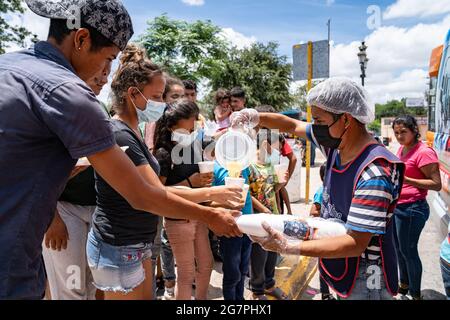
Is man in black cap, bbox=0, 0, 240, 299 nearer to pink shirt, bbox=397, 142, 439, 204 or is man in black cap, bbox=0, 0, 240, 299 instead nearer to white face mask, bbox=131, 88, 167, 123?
white face mask, bbox=131, 88, 167, 123

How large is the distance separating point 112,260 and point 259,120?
1481mm

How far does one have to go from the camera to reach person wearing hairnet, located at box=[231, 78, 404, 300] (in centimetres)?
161

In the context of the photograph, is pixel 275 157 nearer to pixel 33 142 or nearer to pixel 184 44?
pixel 33 142

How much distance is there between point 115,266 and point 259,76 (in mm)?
27490

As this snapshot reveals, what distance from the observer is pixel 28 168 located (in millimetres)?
1154

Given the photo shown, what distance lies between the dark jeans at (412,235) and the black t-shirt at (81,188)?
2.99m

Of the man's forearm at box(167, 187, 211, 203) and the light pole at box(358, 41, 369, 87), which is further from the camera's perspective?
the light pole at box(358, 41, 369, 87)

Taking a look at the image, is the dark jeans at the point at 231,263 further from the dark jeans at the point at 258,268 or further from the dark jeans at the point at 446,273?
the dark jeans at the point at 446,273

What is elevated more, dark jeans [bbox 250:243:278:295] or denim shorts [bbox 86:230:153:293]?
denim shorts [bbox 86:230:153:293]

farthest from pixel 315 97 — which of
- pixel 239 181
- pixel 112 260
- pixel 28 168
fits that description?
pixel 112 260

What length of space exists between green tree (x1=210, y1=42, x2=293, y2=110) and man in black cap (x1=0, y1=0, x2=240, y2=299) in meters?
25.4

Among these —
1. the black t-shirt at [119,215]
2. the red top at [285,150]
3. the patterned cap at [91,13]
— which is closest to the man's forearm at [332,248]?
the black t-shirt at [119,215]

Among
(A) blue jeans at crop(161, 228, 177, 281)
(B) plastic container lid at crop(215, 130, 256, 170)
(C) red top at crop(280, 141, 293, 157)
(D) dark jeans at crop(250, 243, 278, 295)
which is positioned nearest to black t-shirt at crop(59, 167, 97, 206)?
(B) plastic container lid at crop(215, 130, 256, 170)
